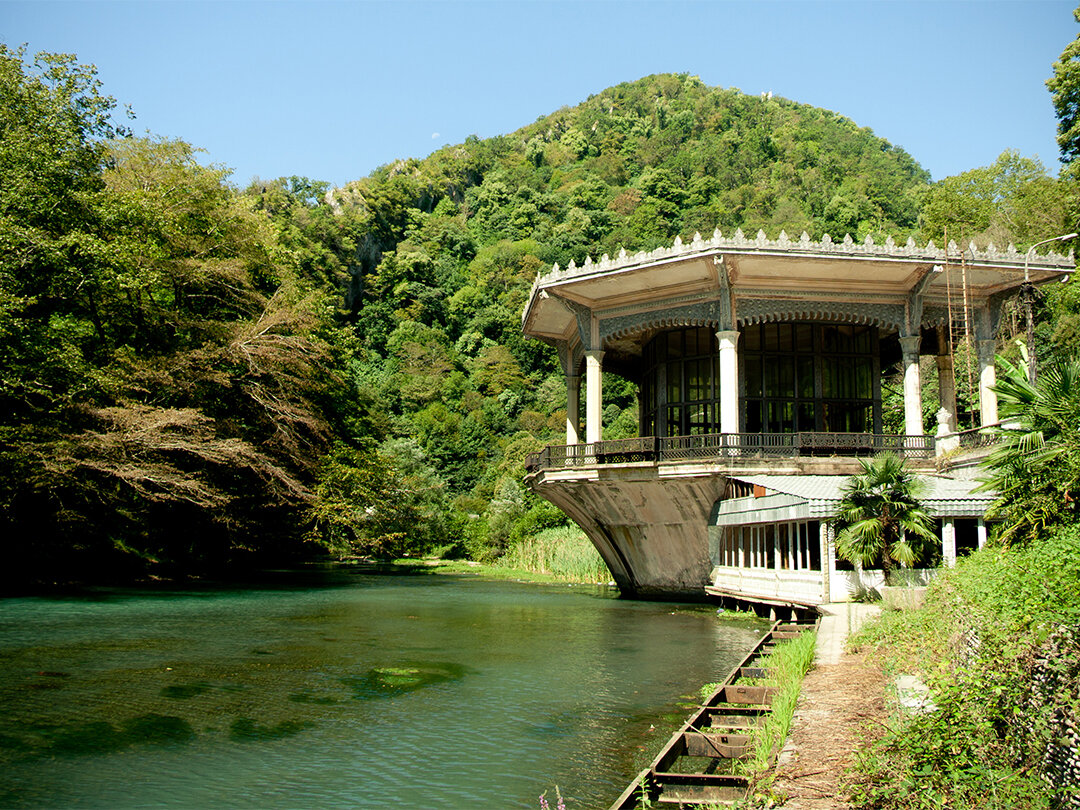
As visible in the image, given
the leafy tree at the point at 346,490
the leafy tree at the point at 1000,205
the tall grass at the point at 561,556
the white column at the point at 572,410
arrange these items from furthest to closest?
the leafy tree at the point at 1000,205 < the tall grass at the point at 561,556 < the leafy tree at the point at 346,490 < the white column at the point at 572,410

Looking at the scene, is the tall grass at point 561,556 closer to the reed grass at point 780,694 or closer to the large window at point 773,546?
the large window at point 773,546

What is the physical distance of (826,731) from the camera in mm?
6855

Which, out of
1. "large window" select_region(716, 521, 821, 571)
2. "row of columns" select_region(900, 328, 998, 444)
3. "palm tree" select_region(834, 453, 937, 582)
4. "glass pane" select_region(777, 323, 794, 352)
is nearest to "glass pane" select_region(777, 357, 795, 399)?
"glass pane" select_region(777, 323, 794, 352)

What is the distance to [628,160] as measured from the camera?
119062mm

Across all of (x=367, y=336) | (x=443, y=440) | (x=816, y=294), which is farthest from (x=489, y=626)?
(x=367, y=336)

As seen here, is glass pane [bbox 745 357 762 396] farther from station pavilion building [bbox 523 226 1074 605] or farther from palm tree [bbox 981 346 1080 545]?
palm tree [bbox 981 346 1080 545]

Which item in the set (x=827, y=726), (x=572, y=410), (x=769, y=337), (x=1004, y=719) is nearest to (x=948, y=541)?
(x=769, y=337)

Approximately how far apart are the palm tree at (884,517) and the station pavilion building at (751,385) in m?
2.33

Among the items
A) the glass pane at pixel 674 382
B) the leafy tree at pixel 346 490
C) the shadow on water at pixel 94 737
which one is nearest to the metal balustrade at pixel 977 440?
the glass pane at pixel 674 382

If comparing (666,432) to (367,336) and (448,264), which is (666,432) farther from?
(448,264)

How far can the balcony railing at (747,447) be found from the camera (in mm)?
23125

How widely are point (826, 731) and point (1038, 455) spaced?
4.53 m

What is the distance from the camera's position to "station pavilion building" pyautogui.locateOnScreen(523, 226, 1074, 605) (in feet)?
74.6

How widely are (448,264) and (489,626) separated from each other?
272 ft
